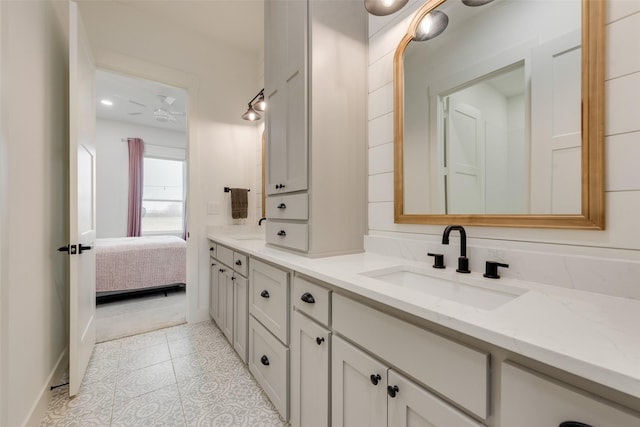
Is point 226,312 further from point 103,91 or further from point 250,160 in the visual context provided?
point 103,91

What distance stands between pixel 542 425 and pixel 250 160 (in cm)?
292

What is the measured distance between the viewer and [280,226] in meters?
1.60

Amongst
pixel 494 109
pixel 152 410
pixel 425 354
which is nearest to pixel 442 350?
Answer: pixel 425 354

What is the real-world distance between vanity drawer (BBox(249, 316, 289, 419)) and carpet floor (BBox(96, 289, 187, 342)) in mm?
1393

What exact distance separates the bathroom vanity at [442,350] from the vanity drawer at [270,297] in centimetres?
1

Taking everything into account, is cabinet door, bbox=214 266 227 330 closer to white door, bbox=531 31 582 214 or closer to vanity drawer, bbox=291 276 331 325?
vanity drawer, bbox=291 276 331 325

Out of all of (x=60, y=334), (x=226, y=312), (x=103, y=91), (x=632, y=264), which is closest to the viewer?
(x=632, y=264)

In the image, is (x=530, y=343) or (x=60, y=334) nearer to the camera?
(x=530, y=343)

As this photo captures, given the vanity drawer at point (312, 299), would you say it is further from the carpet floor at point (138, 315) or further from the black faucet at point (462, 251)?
the carpet floor at point (138, 315)

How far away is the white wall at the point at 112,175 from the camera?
16.0 ft

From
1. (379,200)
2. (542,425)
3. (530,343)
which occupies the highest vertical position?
(379,200)

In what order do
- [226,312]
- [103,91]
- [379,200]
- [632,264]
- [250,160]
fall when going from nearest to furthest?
[632,264] < [379,200] < [226,312] < [250,160] < [103,91]

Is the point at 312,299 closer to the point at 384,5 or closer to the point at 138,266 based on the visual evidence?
the point at 384,5

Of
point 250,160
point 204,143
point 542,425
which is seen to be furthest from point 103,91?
point 542,425
